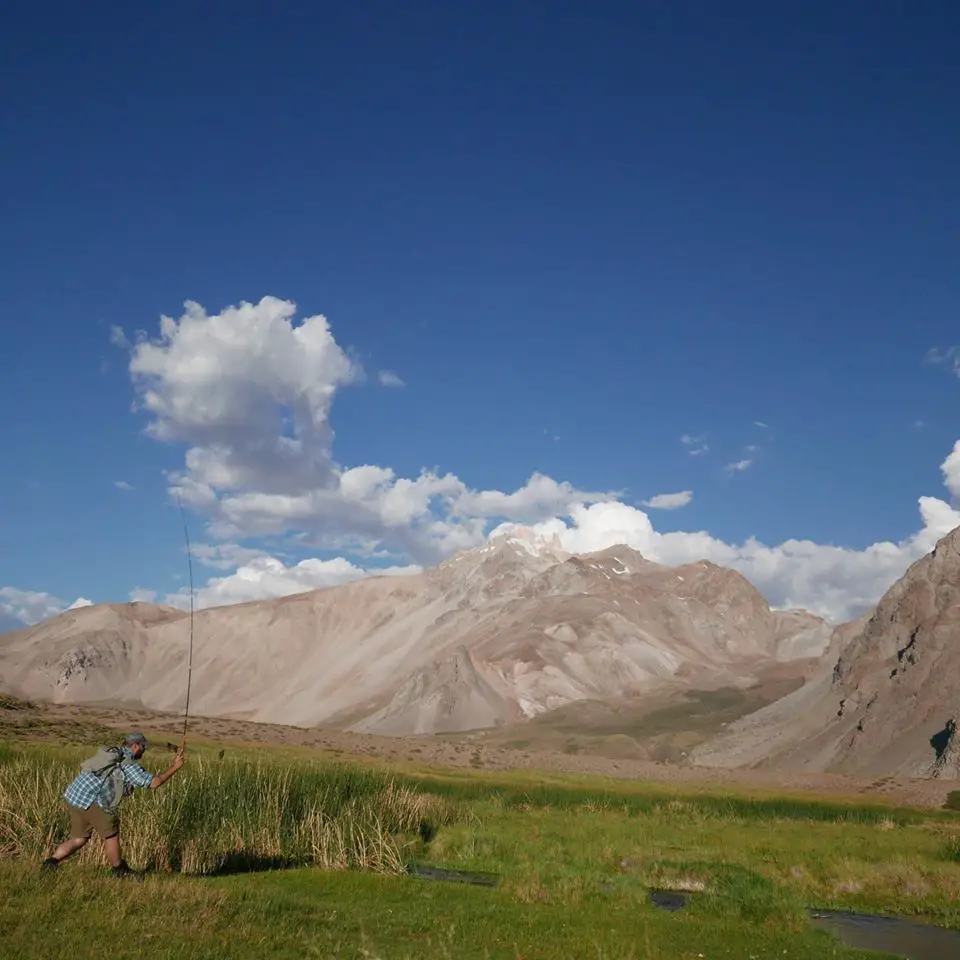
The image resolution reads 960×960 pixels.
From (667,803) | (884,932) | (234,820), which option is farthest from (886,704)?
A: (234,820)

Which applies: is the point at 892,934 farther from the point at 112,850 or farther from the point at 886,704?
the point at 886,704

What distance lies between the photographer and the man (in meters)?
16.0

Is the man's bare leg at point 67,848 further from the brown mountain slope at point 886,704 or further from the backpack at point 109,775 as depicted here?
the brown mountain slope at point 886,704

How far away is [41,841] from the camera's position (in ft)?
67.1

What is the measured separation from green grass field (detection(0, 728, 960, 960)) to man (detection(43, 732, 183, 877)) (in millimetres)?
585

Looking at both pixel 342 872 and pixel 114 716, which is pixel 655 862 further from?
pixel 114 716

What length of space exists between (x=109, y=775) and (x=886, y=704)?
288ft

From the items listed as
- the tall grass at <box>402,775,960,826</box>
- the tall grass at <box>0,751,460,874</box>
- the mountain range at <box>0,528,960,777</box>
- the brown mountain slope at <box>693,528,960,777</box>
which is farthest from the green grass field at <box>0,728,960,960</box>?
the mountain range at <box>0,528,960,777</box>

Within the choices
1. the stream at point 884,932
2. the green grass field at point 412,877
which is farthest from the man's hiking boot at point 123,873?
the stream at point 884,932

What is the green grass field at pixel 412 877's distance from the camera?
13.6 metres

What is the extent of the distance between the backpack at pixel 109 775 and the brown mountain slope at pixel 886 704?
70734 mm

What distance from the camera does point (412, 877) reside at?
22438mm

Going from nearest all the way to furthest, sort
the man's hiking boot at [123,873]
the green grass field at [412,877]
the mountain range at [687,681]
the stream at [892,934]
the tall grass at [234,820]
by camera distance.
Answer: the green grass field at [412,877] → the man's hiking boot at [123,873] → the stream at [892,934] → the tall grass at [234,820] → the mountain range at [687,681]

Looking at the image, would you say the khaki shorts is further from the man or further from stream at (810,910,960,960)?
stream at (810,910,960,960)
